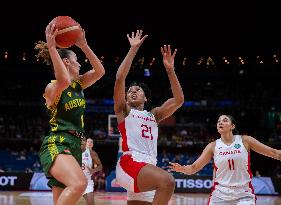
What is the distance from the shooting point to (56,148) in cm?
442

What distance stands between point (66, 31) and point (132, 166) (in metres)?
1.48

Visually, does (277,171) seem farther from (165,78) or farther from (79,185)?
(79,185)

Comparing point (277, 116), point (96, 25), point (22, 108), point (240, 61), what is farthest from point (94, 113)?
point (277, 116)

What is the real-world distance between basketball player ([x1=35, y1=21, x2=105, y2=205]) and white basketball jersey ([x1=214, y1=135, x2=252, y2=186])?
→ 2.26 m

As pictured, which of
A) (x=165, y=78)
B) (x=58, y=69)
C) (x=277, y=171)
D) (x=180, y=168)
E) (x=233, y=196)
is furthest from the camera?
(x=165, y=78)

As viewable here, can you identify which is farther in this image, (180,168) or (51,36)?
(180,168)

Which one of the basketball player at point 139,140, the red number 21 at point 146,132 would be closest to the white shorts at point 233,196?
the basketball player at point 139,140

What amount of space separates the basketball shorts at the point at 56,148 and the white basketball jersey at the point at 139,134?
25.0 inches

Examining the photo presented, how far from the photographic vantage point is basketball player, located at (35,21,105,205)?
4.21 meters

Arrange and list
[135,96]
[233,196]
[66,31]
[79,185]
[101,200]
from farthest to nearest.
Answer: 1. [101,200]
2. [233,196]
3. [135,96]
4. [66,31]
5. [79,185]

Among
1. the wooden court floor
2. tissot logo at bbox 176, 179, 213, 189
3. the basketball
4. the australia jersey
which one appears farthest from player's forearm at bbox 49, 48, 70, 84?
tissot logo at bbox 176, 179, 213, 189

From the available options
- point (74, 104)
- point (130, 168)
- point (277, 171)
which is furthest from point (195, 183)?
point (74, 104)

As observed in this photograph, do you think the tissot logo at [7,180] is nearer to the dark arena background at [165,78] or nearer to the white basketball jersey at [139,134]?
the dark arena background at [165,78]

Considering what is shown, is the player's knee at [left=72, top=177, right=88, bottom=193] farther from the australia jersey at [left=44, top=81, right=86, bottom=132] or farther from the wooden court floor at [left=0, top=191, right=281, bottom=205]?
the wooden court floor at [left=0, top=191, right=281, bottom=205]
